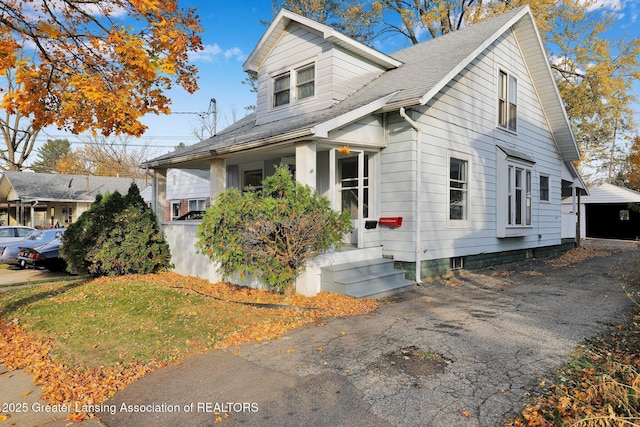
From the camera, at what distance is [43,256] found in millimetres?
12219

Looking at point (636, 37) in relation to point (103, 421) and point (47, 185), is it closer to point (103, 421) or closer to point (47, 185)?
point (103, 421)

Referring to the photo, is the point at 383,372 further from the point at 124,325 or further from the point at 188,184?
the point at 188,184

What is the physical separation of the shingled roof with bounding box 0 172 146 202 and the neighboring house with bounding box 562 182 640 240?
1268 inches

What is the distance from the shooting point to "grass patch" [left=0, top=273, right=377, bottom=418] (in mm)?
4223

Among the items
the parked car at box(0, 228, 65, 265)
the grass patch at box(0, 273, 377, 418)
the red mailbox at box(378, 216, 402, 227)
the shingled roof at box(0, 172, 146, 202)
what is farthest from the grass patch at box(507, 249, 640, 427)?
the shingled roof at box(0, 172, 146, 202)

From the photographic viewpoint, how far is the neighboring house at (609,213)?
79.7 feet

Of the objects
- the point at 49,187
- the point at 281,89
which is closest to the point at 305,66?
the point at 281,89

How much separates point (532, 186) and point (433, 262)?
6.49 meters

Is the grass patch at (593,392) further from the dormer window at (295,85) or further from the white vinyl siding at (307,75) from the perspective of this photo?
the dormer window at (295,85)

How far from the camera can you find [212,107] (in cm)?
2516

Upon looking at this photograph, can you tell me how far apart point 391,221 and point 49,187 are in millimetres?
30504

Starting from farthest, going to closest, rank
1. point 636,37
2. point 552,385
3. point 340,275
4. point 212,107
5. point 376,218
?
1. point 212,107
2. point 636,37
3. point 376,218
4. point 340,275
5. point 552,385

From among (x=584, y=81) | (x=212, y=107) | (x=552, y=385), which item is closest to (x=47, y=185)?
(x=212, y=107)

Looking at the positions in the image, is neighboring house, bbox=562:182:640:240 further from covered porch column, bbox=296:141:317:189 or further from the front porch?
covered porch column, bbox=296:141:317:189
